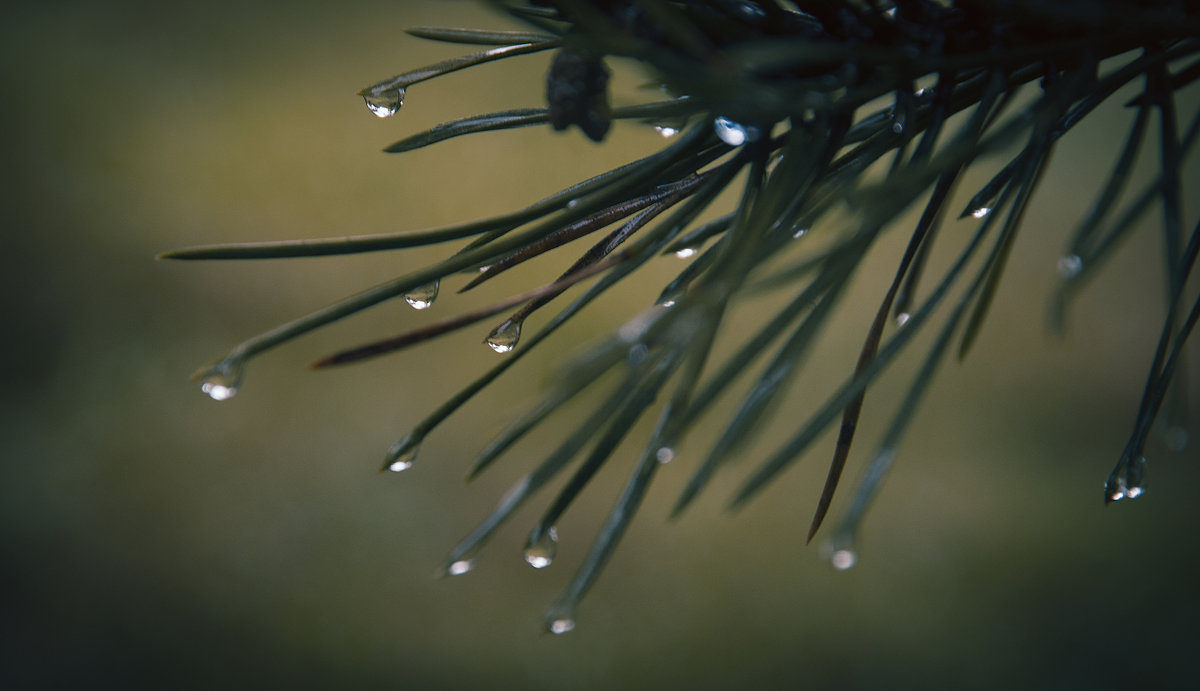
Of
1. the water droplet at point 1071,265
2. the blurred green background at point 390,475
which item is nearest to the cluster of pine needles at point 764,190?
the water droplet at point 1071,265

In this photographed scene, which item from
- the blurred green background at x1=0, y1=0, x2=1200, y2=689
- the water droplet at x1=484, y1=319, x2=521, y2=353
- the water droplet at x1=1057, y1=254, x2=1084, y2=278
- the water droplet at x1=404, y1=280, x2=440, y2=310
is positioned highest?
the blurred green background at x1=0, y1=0, x2=1200, y2=689

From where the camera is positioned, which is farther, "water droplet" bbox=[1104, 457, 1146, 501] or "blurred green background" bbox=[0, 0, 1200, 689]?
"blurred green background" bbox=[0, 0, 1200, 689]

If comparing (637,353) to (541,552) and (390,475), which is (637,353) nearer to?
(541,552)

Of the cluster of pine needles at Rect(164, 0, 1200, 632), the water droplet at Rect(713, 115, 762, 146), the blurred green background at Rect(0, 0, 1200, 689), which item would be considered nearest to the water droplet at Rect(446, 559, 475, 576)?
the cluster of pine needles at Rect(164, 0, 1200, 632)

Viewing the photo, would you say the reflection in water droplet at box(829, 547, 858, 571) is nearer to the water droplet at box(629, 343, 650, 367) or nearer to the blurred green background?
the water droplet at box(629, 343, 650, 367)

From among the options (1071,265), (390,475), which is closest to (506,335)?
(1071,265)

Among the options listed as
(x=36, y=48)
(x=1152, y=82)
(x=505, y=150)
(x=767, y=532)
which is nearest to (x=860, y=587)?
(x=767, y=532)
